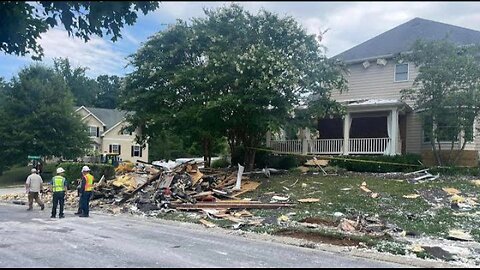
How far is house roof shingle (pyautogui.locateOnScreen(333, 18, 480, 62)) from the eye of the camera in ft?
87.0

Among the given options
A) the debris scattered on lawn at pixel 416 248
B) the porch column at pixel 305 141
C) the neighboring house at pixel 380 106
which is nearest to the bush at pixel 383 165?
the neighboring house at pixel 380 106

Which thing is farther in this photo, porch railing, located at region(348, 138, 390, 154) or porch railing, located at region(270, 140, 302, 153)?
porch railing, located at region(270, 140, 302, 153)

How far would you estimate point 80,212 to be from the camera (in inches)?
658

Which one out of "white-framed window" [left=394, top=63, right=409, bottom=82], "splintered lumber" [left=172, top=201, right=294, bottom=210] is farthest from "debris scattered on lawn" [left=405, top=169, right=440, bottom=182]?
"white-framed window" [left=394, top=63, right=409, bottom=82]

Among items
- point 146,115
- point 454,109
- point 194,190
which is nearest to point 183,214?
point 194,190

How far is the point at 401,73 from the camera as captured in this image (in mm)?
26594

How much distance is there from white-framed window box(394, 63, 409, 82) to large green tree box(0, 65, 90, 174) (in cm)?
2827

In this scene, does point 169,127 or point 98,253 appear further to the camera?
point 169,127

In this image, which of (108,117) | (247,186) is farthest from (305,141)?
(108,117)

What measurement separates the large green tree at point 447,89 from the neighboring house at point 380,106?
1951 millimetres

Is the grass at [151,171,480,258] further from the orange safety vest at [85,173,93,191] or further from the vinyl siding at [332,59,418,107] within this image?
the vinyl siding at [332,59,418,107]

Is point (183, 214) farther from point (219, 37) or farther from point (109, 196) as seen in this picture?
point (219, 37)

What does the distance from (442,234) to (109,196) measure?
45.5 feet

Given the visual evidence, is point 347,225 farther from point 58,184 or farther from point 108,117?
point 108,117
